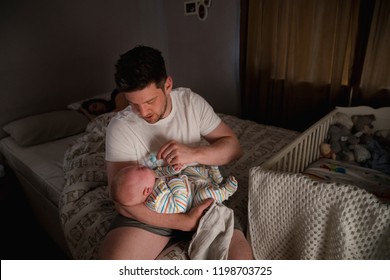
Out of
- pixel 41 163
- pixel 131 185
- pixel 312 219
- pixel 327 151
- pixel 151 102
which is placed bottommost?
pixel 41 163

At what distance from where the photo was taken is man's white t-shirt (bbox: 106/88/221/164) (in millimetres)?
1075

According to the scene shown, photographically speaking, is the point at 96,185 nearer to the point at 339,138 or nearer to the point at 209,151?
the point at 209,151

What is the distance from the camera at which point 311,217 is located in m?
0.94

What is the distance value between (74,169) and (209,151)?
0.96m

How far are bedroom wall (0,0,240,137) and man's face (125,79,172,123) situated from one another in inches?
74.5

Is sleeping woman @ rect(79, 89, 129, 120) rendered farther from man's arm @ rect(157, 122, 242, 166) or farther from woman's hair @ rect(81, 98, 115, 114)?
man's arm @ rect(157, 122, 242, 166)

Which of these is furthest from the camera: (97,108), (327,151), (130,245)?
(97,108)

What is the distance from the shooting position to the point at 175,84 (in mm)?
3643

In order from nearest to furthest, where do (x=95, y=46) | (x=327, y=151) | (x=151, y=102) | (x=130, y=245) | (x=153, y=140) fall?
(x=130, y=245) < (x=151, y=102) < (x=153, y=140) < (x=327, y=151) < (x=95, y=46)

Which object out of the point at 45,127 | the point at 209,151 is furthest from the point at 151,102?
the point at 45,127

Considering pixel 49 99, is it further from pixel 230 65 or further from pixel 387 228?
pixel 387 228

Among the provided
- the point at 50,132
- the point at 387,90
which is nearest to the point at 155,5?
the point at 50,132

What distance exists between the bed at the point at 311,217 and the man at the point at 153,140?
0.13 meters

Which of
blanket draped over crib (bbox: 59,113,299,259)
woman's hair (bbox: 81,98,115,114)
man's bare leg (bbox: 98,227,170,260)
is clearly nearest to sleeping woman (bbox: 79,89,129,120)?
woman's hair (bbox: 81,98,115,114)
